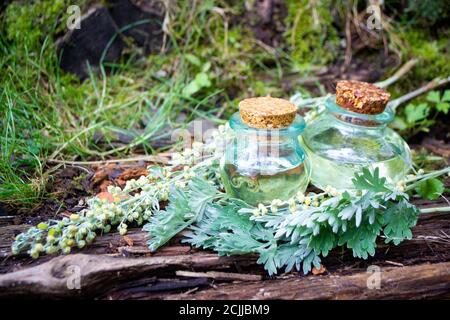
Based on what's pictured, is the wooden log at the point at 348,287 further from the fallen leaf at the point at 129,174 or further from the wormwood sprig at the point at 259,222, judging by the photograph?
the fallen leaf at the point at 129,174

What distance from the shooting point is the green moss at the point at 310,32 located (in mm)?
3043

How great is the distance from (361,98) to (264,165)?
0.45 meters

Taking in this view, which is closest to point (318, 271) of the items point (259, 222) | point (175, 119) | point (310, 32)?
point (259, 222)

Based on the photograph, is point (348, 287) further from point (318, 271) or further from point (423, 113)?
point (423, 113)

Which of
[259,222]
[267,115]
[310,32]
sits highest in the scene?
[310,32]

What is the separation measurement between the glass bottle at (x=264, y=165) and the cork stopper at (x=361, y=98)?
0.22 m

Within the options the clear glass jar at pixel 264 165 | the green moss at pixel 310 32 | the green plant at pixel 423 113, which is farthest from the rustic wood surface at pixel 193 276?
the green moss at pixel 310 32

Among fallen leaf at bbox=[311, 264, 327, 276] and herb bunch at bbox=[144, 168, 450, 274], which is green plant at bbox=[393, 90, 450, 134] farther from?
fallen leaf at bbox=[311, 264, 327, 276]

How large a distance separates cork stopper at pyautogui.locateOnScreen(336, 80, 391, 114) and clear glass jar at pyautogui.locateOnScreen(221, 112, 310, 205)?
220 millimetres

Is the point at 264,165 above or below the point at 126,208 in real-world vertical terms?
above

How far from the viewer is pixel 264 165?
1.70 m

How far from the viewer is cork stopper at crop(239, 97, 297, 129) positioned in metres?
1.61

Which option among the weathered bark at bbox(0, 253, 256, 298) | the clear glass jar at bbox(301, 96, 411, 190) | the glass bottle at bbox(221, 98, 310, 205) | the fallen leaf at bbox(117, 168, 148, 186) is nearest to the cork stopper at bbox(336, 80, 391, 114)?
the clear glass jar at bbox(301, 96, 411, 190)
